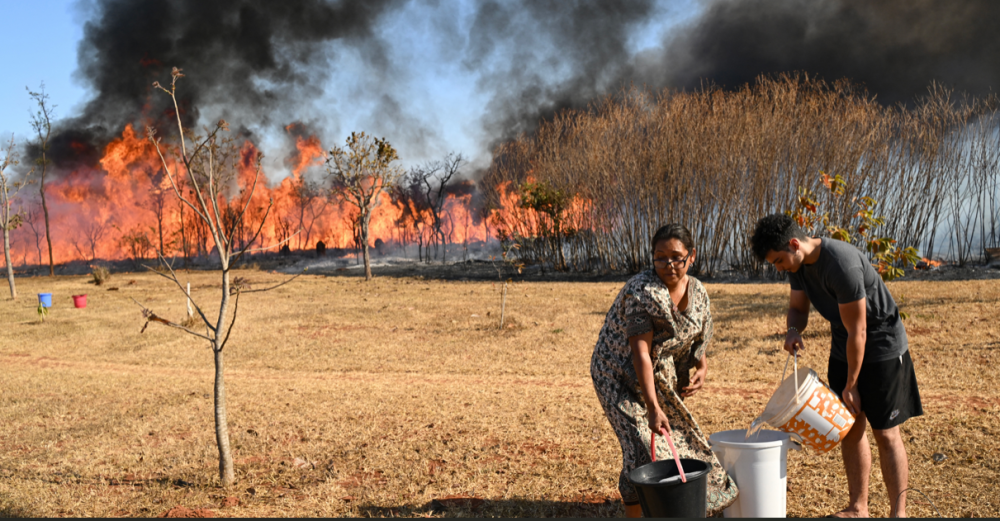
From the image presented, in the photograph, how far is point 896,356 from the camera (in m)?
2.56

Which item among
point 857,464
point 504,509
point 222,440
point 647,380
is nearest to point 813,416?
point 857,464

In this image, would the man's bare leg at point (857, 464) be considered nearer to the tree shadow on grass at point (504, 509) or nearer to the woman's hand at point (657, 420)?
the woman's hand at point (657, 420)

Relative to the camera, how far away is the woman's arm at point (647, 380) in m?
2.35

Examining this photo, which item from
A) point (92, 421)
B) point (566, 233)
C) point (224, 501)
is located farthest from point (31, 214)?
point (224, 501)

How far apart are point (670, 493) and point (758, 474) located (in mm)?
606

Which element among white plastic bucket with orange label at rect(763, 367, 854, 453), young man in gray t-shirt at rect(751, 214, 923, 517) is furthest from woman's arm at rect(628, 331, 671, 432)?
young man in gray t-shirt at rect(751, 214, 923, 517)

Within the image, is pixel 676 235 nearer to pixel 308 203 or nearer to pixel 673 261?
pixel 673 261

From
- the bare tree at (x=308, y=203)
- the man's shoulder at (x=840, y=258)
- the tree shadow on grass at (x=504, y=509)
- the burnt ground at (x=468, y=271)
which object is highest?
the bare tree at (x=308, y=203)

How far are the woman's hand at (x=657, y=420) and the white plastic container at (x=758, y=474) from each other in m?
0.40

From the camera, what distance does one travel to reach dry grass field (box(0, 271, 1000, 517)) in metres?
3.48

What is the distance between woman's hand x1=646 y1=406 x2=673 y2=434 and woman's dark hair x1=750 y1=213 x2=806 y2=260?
0.76 m

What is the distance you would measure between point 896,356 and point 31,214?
139 ft

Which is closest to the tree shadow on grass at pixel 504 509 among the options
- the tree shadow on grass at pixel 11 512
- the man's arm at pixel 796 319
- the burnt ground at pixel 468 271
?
the man's arm at pixel 796 319

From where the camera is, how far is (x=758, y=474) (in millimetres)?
2527
